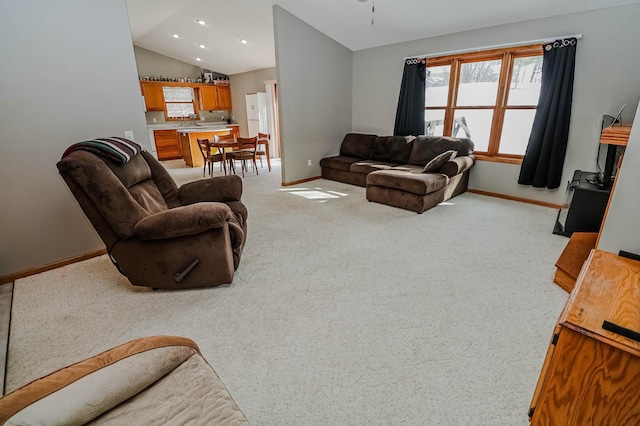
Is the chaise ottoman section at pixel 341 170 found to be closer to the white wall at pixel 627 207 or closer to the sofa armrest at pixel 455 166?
the sofa armrest at pixel 455 166

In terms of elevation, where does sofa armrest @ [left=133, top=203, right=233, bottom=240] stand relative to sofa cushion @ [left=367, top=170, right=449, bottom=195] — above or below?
above

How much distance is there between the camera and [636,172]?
1246 mm

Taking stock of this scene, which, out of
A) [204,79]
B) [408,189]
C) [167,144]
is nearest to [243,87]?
[204,79]

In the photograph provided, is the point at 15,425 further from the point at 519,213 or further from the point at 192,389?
the point at 519,213

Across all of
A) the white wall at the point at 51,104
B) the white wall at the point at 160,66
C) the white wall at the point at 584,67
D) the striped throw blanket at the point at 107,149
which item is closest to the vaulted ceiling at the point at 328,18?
the white wall at the point at 584,67

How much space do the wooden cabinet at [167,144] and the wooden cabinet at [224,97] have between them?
5.51ft

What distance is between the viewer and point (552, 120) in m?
3.66

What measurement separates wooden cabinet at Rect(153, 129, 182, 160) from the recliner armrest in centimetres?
582

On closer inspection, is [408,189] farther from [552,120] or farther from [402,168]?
[552,120]

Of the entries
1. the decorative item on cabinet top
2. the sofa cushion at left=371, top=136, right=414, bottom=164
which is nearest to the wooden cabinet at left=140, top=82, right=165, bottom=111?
the decorative item on cabinet top

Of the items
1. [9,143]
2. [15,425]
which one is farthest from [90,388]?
[9,143]

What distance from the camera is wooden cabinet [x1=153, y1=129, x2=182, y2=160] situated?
25.0ft

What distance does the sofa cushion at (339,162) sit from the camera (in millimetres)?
5107

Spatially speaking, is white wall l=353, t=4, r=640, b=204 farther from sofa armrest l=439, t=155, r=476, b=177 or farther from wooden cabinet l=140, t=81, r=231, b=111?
wooden cabinet l=140, t=81, r=231, b=111
